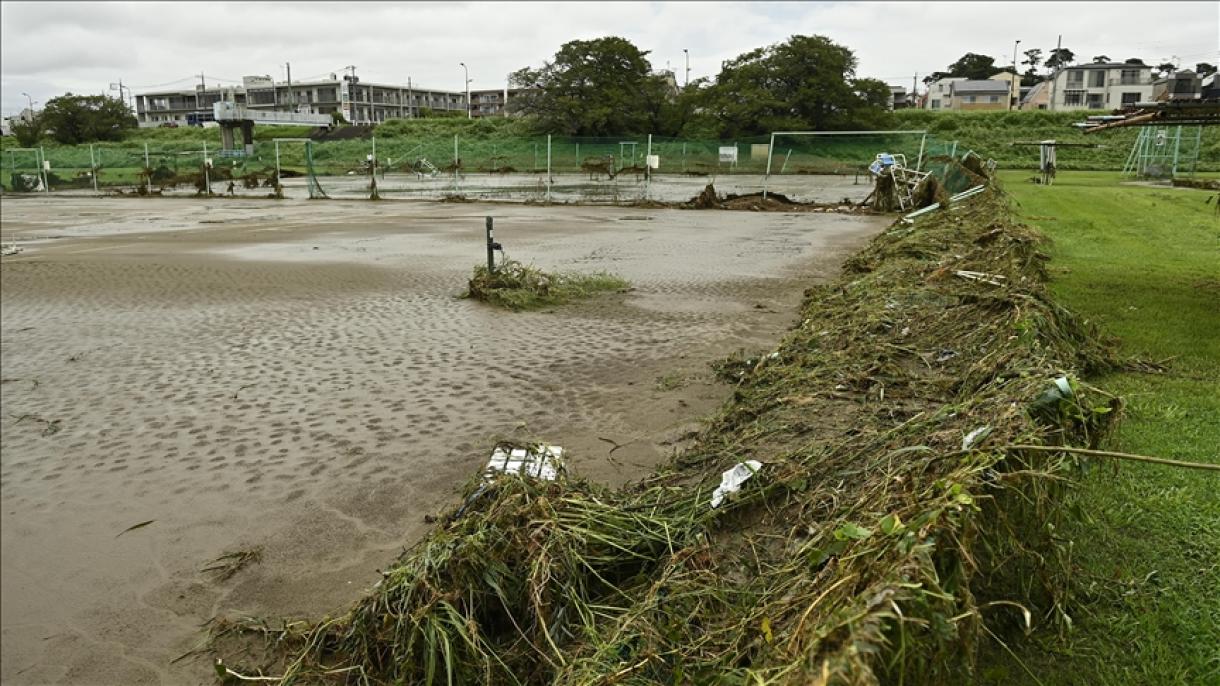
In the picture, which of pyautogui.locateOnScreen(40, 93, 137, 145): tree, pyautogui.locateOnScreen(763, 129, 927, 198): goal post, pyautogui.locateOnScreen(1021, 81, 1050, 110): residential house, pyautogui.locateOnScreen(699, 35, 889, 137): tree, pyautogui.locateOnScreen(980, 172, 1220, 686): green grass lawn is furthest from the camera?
pyautogui.locateOnScreen(1021, 81, 1050, 110): residential house

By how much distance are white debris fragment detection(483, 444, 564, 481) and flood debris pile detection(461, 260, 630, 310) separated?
18.4 ft

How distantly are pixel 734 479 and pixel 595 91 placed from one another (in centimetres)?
6123

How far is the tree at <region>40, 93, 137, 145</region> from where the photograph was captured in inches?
238

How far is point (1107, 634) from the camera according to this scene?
2969 millimetres

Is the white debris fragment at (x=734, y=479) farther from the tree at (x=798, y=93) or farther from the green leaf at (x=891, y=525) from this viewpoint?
the tree at (x=798, y=93)

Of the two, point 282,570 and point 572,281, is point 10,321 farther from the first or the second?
point 572,281

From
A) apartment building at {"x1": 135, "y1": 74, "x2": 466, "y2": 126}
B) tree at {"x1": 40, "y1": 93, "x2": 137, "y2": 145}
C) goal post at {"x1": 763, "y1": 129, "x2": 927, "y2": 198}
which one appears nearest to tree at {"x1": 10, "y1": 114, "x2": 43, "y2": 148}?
tree at {"x1": 40, "y1": 93, "x2": 137, "y2": 145}

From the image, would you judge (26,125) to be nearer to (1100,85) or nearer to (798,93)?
(798,93)

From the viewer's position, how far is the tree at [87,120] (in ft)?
19.8

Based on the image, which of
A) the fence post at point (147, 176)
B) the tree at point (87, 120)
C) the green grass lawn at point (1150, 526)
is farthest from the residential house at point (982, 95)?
the green grass lawn at point (1150, 526)

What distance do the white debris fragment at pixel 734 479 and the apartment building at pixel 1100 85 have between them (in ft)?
319

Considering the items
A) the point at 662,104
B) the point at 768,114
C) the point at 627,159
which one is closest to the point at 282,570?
the point at 627,159

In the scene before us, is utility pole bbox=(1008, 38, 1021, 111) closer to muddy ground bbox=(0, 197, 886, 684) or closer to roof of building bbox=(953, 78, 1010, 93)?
roof of building bbox=(953, 78, 1010, 93)

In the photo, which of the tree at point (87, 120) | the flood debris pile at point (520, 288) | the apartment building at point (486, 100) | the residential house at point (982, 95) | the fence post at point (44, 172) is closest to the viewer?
the tree at point (87, 120)
